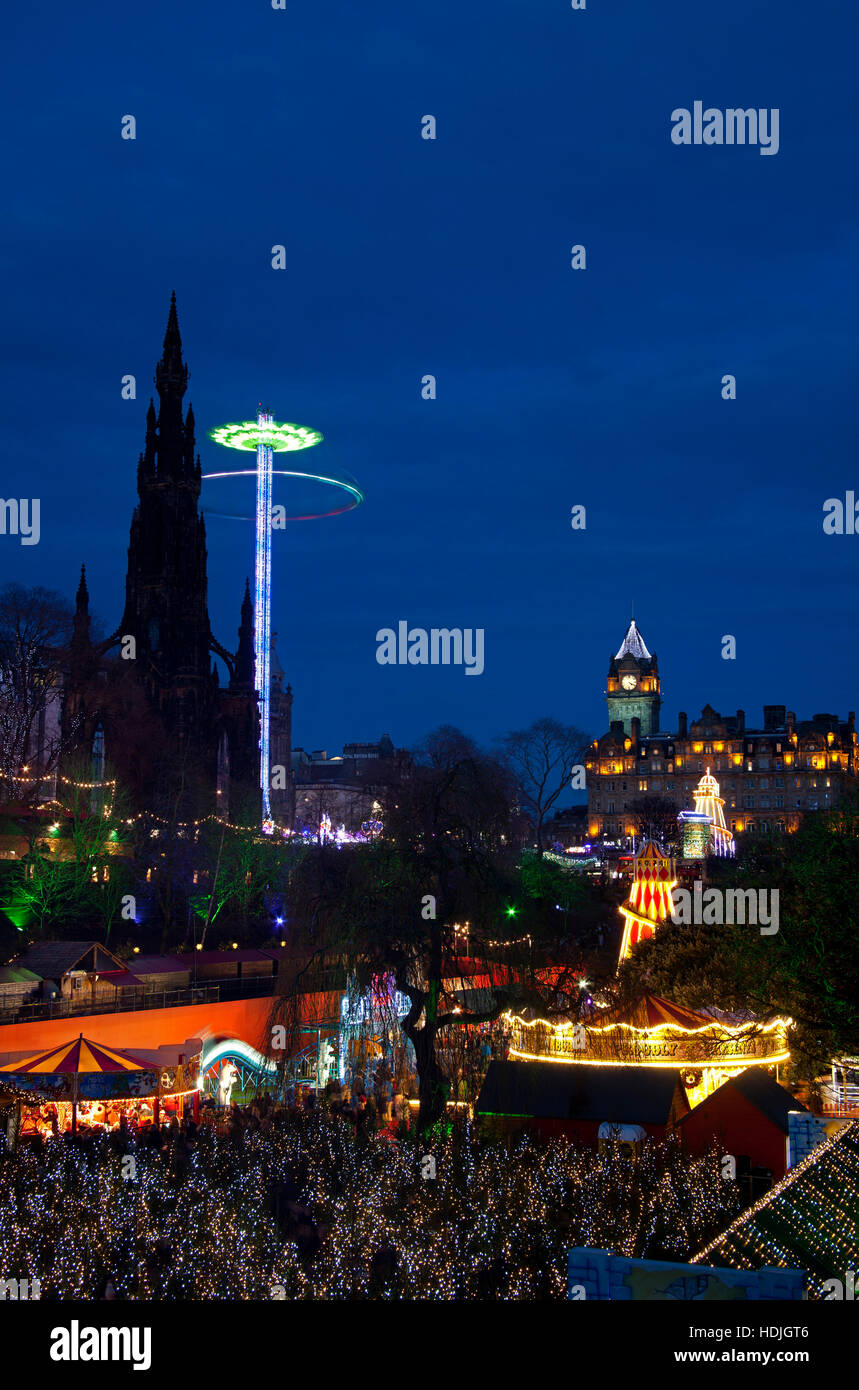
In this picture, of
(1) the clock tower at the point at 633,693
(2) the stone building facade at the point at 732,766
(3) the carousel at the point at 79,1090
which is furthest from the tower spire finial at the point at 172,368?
(1) the clock tower at the point at 633,693

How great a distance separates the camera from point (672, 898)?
3656 cm

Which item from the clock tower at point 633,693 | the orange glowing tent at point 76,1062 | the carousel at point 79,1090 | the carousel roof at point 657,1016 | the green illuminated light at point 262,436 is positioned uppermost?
the green illuminated light at point 262,436

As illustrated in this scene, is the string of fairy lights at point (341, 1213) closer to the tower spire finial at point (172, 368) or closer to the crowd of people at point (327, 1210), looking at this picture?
the crowd of people at point (327, 1210)

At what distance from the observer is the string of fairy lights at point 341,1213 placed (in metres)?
12.5

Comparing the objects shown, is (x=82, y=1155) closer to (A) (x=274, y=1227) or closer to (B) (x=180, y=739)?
(A) (x=274, y=1227)

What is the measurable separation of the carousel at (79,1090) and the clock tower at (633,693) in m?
124

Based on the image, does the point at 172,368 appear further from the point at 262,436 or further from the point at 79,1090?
the point at 79,1090

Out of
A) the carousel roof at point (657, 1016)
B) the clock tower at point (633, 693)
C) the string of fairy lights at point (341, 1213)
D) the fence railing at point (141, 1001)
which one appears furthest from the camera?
the clock tower at point (633, 693)

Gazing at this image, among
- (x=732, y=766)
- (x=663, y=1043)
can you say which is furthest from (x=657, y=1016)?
(x=732, y=766)

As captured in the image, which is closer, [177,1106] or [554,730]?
[177,1106]

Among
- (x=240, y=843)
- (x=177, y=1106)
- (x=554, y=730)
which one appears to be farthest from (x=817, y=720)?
(x=177, y=1106)

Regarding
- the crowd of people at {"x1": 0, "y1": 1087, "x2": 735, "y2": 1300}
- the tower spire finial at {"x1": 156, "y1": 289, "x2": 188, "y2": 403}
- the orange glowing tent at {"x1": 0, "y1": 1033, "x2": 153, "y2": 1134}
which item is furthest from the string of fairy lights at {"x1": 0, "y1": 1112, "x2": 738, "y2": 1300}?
the tower spire finial at {"x1": 156, "y1": 289, "x2": 188, "y2": 403}

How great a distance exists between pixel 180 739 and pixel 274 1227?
48.9 meters

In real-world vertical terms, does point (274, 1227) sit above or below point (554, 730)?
below
